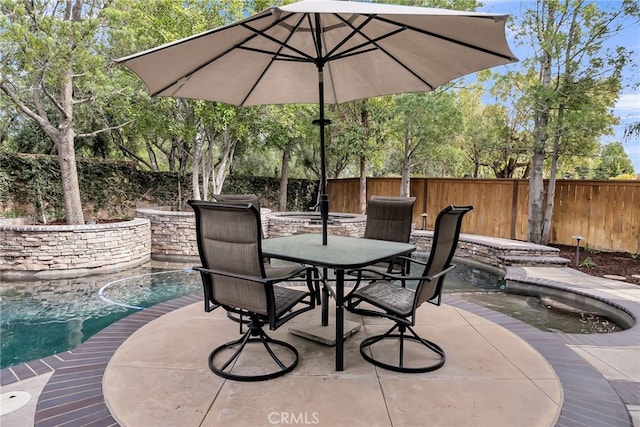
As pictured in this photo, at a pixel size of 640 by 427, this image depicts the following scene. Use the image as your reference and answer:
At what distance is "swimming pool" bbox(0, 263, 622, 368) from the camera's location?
367 centimetres

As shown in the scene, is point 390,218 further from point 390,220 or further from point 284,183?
point 284,183

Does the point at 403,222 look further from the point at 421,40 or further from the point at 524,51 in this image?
the point at 524,51

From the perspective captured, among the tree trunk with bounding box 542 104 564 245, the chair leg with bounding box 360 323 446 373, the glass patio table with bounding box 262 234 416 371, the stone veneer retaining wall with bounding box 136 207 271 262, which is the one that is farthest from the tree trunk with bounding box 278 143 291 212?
the chair leg with bounding box 360 323 446 373

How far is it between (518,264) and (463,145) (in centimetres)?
711

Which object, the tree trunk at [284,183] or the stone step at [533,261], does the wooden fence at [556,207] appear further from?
the tree trunk at [284,183]

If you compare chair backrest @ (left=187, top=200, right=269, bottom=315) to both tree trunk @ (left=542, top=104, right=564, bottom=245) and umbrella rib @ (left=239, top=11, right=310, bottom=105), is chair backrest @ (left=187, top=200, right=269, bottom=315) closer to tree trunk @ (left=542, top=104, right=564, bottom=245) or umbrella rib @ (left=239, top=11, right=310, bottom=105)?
umbrella rib @ (left=239, top=11, right=310, bottom=105)

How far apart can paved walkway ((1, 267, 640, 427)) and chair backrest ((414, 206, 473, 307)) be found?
50cm

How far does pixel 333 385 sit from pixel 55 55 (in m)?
7.21

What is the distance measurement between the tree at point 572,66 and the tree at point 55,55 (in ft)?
27.4

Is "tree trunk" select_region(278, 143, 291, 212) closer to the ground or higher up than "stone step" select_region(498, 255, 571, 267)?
higher up

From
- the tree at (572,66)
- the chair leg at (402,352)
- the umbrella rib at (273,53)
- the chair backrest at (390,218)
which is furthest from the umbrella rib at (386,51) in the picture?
the tree at (572,66)

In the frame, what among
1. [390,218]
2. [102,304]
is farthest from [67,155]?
[390,218]

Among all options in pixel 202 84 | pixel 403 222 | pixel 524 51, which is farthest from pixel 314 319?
pixel 524 51

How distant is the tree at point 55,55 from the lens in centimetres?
585
